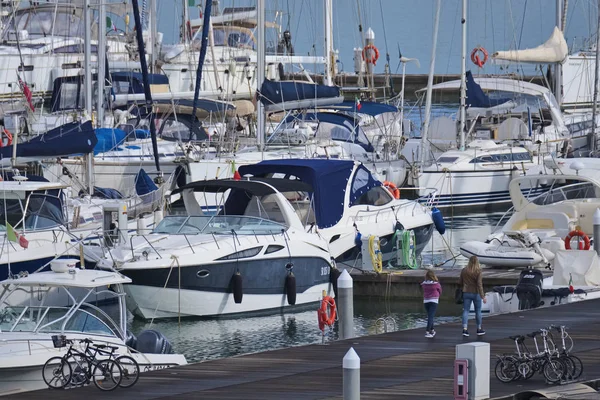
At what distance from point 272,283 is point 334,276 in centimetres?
138

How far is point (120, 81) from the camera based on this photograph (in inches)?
1964

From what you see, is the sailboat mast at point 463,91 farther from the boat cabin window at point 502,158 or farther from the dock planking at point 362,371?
the dock planking at point 362,371

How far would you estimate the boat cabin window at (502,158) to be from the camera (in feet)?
141

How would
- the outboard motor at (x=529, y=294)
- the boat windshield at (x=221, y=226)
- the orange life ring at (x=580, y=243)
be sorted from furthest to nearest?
1. the orange life ring at (x=580, y=243)
2. the boat windshield at (x=221, y=226)
3. the outboard motor at (x=529, y=294)

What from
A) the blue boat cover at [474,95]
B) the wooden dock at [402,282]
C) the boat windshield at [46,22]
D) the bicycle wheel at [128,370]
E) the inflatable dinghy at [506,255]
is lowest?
the wooden dock at [402,282]

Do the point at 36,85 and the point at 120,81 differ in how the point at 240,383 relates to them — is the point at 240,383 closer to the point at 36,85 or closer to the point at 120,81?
the point at 120,81

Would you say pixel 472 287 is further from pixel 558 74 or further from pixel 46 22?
→ pixel 46 22

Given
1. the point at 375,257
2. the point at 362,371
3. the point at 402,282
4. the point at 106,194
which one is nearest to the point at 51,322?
the point at 362,371

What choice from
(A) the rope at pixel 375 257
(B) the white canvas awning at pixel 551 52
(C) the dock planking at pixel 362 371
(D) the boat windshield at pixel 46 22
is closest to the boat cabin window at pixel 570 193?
(A) the rope at pixel 375 257

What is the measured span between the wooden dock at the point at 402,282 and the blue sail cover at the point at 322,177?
140 centimetres

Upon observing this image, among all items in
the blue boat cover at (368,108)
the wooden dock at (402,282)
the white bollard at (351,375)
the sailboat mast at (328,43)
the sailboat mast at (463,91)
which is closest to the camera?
the white bollard at (351,375)

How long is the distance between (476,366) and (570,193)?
16664 mm

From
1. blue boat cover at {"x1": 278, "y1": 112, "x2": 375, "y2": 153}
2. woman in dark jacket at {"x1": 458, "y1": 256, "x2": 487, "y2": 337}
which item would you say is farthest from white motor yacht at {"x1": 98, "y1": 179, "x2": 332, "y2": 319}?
blue boat cover at {"x1": 278, "y1": 112, "x2": 375, "y2": 153}

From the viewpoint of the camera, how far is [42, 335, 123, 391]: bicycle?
1695 centimetres
